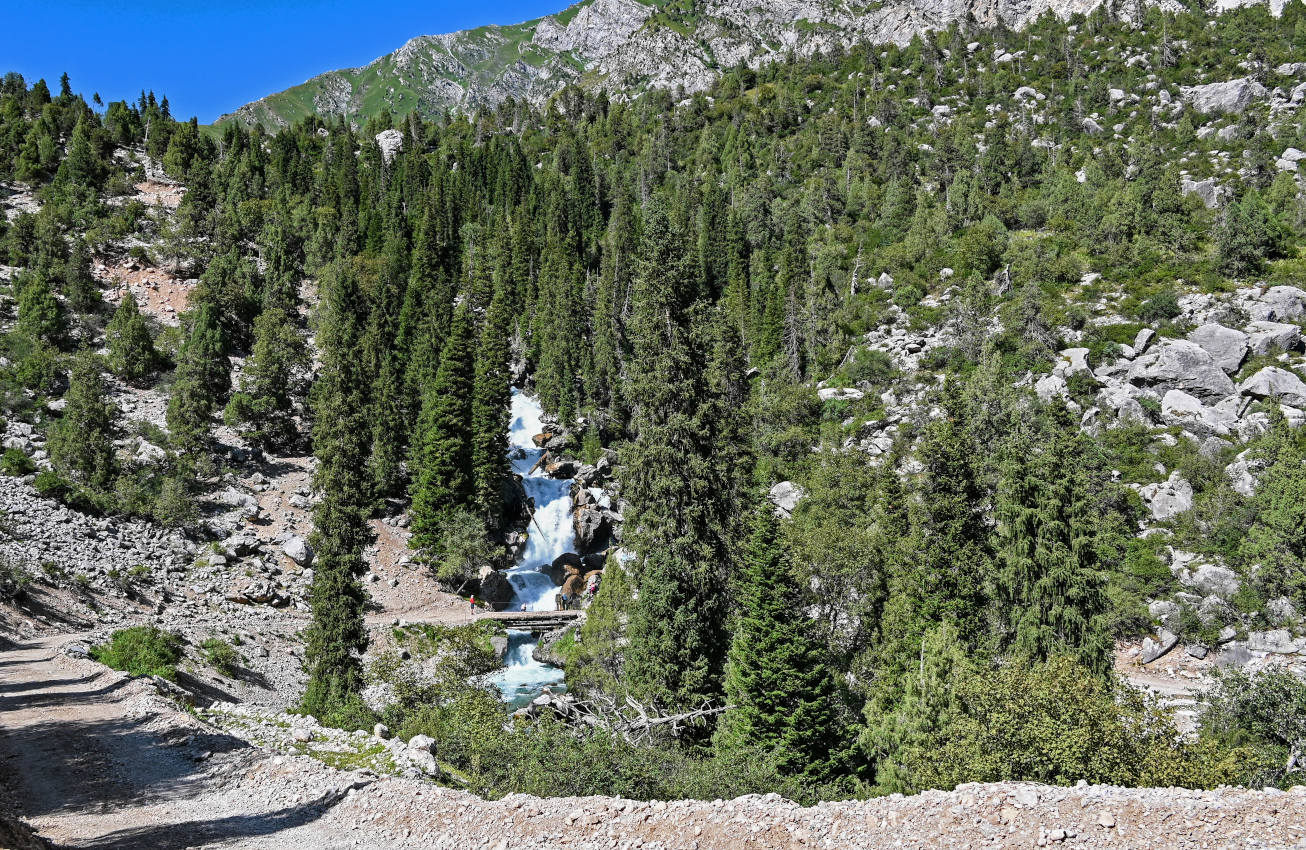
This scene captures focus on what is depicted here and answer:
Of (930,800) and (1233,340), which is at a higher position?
(1233,340)

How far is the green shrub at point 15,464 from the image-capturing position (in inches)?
1700

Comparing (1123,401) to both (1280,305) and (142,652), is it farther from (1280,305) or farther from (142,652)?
(142,652)

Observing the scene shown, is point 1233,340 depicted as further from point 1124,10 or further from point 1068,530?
point 1124,10

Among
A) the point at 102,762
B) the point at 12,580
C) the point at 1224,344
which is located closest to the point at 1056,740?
the point at 102,762

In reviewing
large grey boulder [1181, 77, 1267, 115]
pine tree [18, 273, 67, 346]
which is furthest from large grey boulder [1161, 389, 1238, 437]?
pine tree [18, 273, 67, 346]

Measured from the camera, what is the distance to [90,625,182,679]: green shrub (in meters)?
27.9

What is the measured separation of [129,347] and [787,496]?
58776 mm

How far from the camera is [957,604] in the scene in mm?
26922

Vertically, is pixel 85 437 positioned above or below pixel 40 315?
below

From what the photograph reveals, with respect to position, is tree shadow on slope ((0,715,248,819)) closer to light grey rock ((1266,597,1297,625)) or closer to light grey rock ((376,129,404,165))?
light grey rock ((1266,597,1297,625))

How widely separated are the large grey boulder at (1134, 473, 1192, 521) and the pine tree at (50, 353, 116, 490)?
74243mm

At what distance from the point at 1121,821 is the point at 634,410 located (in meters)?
18.2

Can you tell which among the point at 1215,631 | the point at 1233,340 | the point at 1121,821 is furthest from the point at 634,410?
the point at 1233,340

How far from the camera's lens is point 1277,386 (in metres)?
55.5
